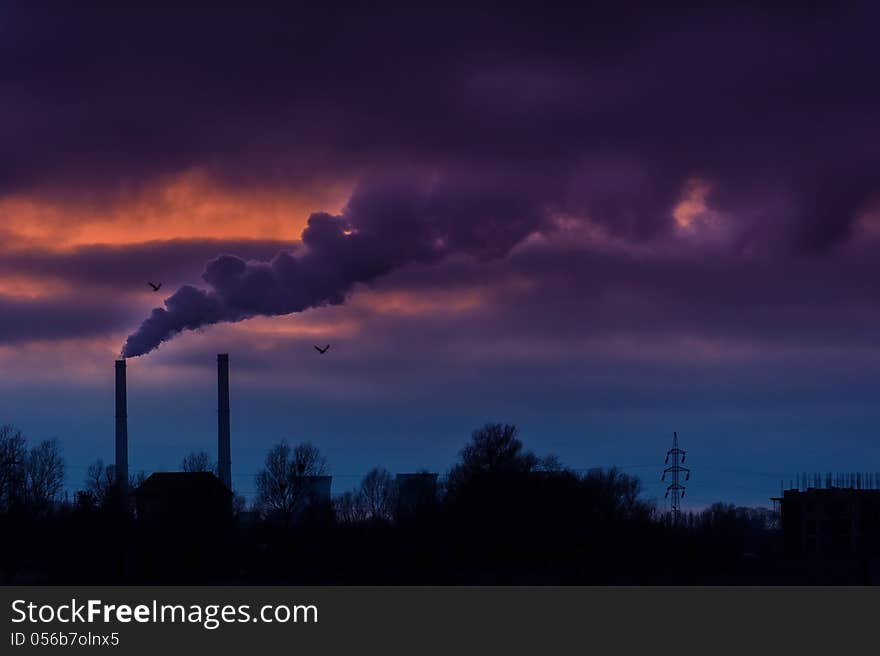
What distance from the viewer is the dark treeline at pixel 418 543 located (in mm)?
65375

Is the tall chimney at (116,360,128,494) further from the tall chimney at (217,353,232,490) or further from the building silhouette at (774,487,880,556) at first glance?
the building silhouette at (774,487,880,556)

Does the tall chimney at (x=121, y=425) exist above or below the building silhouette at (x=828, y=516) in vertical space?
above

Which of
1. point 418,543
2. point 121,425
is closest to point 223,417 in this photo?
point 121,425

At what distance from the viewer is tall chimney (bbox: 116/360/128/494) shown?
90.8 m

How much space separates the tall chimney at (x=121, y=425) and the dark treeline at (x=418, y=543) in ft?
25.2

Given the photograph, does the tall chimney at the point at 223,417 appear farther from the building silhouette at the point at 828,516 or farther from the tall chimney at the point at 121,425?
the building silhouette at the point at 828,516

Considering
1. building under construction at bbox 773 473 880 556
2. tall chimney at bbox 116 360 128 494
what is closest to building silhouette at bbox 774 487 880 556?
building under construction at bbox 773 473 880 556

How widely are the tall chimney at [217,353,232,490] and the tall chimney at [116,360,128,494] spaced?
19.0 feet

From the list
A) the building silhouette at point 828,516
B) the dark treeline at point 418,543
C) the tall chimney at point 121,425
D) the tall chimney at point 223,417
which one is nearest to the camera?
the dark treeline at point 418,543

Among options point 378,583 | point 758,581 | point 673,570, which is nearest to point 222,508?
point 378,583

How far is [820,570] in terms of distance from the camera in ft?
222

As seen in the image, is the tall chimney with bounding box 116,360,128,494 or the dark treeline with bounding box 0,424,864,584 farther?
the tall chimney with bounding box 116,360,128,494

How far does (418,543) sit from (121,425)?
95.9 ft

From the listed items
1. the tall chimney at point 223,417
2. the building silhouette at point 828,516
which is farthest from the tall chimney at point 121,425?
the building silhouette at point 828,516
